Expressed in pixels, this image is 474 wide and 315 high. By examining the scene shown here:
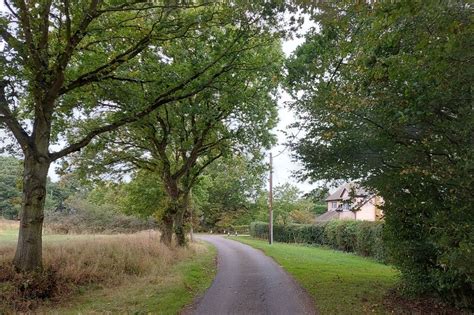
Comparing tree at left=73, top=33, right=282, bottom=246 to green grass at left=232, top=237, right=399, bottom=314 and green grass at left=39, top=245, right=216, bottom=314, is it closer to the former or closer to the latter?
green grass at left=39, top=245, right=216, bottom=314

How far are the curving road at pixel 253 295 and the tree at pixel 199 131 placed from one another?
6.18m

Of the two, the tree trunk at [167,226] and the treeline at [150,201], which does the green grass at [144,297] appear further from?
the tree trunk at [167,226]

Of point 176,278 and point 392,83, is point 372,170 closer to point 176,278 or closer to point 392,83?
point 392,83

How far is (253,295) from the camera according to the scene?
450 inches

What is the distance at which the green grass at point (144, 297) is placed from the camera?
9102 mm

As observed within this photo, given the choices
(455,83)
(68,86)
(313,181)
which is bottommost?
(313,181)

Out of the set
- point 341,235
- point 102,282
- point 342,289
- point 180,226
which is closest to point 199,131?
point 180,226

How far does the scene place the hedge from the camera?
26125mm

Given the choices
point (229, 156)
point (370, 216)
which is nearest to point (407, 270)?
point (229, 156)

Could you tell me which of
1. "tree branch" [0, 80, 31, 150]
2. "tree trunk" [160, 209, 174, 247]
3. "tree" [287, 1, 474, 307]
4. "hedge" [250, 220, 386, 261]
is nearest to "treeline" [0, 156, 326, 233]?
"tree trunk" [160, 209, 174, 247]

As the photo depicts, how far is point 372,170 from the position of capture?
407 inches

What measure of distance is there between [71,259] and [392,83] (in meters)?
10.7

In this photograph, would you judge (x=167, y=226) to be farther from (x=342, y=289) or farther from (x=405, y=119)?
(x=405, y=119)

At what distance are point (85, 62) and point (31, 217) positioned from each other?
4.86 m
